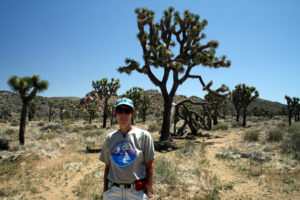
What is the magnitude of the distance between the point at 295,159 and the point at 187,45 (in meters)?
8.43

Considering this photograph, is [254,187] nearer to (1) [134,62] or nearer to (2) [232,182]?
(2) [232,182]

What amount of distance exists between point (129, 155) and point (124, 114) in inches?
19.6

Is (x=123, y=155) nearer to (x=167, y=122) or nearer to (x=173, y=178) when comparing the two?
(x=173, y=178)

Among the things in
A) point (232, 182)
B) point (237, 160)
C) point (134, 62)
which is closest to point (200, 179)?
point (232, 182)

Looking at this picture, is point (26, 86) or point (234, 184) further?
point (26, 86)

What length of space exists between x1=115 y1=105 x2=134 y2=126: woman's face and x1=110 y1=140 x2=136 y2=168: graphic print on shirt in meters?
0.24

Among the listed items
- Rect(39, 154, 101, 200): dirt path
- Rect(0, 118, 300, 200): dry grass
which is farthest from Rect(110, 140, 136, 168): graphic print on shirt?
Rect(39, 154, 101, 200): dirt path

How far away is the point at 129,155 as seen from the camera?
2.23 metres

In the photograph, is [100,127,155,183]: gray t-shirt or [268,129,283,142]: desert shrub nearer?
[100,127,155,183]: gray t-shirt

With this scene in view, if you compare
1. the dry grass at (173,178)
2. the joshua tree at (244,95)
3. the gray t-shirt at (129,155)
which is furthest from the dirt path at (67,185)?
the joshua tree at (244,95)

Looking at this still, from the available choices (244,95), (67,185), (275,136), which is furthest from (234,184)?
(244,95)

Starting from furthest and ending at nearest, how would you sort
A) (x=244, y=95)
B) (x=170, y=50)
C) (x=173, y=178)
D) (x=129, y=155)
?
1. (x=244, y=95)
2. (x=170, y=50)
3. (x=173, y=178)
4. (x=129, y=155)

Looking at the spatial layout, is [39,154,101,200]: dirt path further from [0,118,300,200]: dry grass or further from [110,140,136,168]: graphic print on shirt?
[110,140,136,168]: graphic print on shirt

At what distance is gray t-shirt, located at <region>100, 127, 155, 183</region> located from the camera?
2.18m
